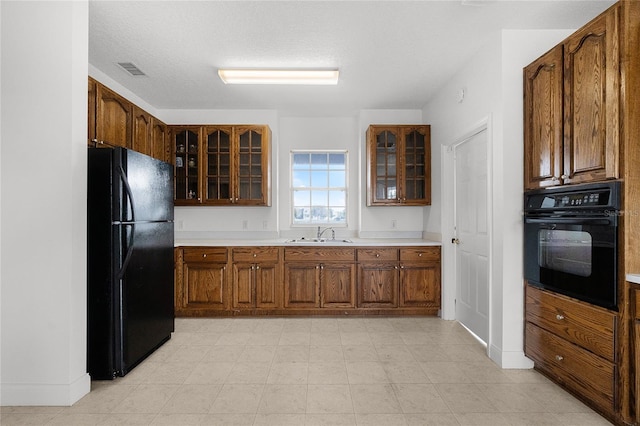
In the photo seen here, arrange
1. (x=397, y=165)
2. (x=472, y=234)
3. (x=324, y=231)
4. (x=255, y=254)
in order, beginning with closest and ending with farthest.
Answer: (x=472, y=234) < (x=255, y=254) < (x=397, y=165) < (x=324, y=231)

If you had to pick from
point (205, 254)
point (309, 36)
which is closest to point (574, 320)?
point (309, 36)

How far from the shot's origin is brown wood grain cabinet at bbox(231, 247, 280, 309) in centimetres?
409

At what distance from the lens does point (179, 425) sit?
1.95 metres

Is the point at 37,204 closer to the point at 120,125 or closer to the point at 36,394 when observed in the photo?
the point at 36,394

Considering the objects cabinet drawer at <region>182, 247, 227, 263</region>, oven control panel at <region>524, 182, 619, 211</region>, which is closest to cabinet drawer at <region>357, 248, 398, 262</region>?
cabinet drawer at <region>182, 247, 227, 263</region>

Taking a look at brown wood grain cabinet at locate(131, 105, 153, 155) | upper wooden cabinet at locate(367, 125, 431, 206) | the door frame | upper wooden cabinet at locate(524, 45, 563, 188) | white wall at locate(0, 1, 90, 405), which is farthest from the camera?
upper wooden cabinet at locate(367, 125, 431, 206)

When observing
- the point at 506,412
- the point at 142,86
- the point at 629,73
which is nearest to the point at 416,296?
the point at 506,412

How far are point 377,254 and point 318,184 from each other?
145 centimetres

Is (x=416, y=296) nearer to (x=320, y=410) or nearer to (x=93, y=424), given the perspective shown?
(x=320, y=410)

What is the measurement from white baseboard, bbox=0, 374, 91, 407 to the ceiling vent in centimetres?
272

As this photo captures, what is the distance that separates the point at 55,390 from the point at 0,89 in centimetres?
190

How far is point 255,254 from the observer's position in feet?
13.5

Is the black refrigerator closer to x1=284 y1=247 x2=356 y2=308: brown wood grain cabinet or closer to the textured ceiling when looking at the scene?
the textured ceiling

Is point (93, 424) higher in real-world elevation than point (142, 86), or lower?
lower
